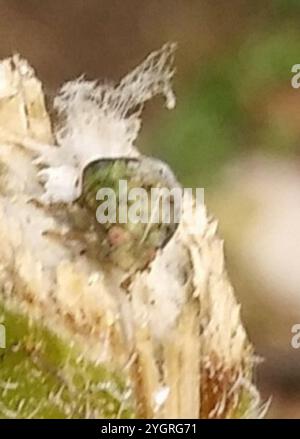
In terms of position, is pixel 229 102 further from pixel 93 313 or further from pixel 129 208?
pixel 93 313

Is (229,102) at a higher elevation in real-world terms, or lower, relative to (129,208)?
higher

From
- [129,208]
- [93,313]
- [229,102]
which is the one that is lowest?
[93,313]

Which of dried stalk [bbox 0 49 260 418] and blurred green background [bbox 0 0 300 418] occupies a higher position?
blurred green background [bbox 0 0 300 418]

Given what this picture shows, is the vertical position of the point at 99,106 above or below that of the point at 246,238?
above

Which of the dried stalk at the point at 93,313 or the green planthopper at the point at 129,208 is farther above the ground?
the green planthopper at the point at 129,208

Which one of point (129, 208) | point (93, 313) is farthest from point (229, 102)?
point (93, 313)

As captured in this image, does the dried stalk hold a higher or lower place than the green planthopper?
lower
